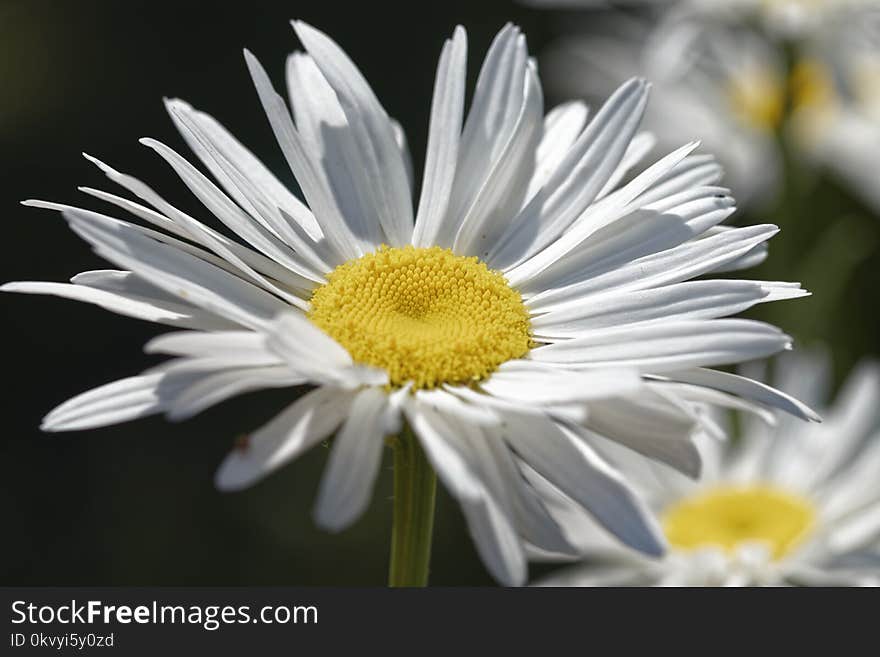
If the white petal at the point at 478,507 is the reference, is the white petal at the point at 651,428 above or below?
above

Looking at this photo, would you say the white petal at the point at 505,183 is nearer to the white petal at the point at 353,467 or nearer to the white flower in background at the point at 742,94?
the white petal at the point at 353,467

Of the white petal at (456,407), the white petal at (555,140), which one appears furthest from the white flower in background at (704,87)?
the white petal at (456,407)

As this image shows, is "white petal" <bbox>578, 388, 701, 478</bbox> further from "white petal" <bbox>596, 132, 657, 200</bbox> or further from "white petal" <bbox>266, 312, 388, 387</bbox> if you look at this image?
"white petal" <bbox>596, 132, 657, 200</bbox>

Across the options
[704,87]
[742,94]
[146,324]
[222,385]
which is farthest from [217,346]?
[742,94]

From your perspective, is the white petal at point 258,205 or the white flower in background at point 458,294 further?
the white petal at point 258,205

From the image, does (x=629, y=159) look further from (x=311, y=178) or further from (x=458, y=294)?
(x=311, y=178)

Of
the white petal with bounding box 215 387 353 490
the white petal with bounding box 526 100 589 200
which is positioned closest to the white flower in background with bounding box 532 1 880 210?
the white petal with bounding box 526 100 589 200

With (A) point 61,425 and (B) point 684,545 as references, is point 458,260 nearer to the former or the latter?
(A) point 61,425
